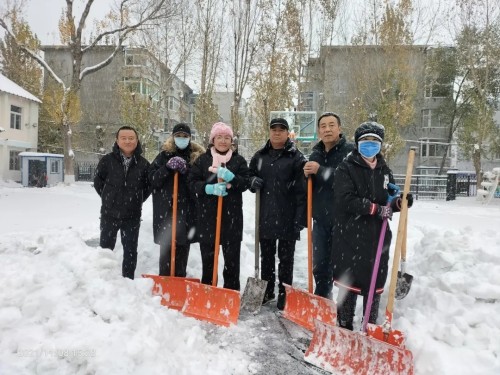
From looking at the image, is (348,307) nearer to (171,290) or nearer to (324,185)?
(324,185)

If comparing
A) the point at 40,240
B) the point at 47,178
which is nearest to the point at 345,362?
the point at 40,240

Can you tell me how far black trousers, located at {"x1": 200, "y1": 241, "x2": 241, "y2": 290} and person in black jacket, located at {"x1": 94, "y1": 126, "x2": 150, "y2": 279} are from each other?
779mm

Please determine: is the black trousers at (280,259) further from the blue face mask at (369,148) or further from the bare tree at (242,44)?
the bare tree at (242,44)

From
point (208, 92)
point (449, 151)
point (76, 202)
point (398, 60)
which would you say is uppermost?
point (398, 60)

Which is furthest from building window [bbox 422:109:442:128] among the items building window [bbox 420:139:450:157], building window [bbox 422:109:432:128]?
building window [bbox 420:139:450:157]

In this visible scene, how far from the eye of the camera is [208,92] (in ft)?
68.4

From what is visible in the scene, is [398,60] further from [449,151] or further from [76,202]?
[76,202]

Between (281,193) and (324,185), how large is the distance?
0.42 meters

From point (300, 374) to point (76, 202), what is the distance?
12352 millimetres

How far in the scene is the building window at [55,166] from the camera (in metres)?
21.0

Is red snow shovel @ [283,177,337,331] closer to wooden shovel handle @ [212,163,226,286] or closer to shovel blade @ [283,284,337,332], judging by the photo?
shovel blade @ [283,284,337,332]

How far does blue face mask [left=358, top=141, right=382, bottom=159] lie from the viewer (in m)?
2.99

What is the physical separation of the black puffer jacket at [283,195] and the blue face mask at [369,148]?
0.92 m

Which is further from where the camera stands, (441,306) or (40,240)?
(40,240)
